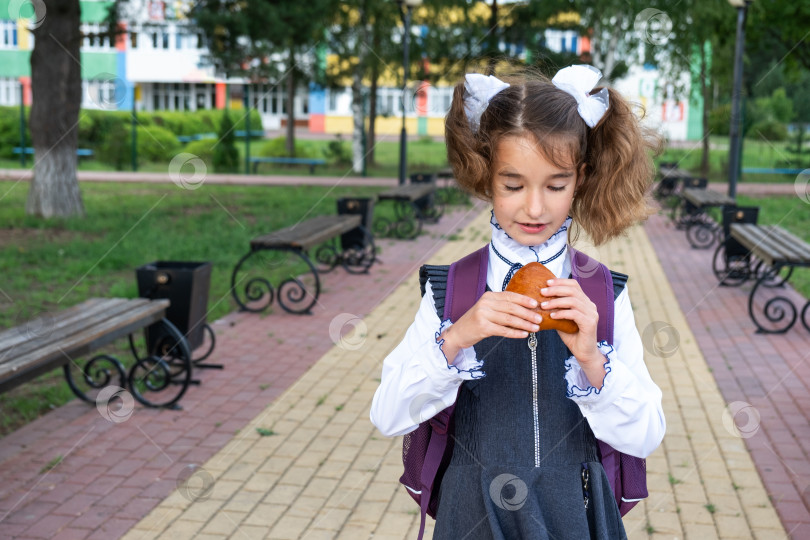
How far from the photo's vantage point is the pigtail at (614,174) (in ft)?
6.04

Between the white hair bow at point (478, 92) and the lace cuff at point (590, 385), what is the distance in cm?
51

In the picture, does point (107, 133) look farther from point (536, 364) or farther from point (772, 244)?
point (536, 364)

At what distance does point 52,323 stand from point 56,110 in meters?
8.39

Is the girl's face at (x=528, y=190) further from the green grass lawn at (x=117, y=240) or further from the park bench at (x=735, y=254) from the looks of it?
the park bench at (x=735, y=254)

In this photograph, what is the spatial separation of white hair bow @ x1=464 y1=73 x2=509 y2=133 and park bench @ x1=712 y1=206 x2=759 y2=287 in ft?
26.6

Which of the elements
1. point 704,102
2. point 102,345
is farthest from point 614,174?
point 704,102

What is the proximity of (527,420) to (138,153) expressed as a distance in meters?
25.0

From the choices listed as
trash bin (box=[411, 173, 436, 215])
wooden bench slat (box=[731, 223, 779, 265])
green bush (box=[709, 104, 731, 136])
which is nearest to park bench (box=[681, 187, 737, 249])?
wooden bench slat (box=[731, 223, 779, 265])

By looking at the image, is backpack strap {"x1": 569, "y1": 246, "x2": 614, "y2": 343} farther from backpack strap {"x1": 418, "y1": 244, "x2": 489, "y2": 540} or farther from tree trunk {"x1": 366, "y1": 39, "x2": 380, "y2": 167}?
tree trunk {"x1": 366, "y1": 39, "x2": 380, "y2": 167}

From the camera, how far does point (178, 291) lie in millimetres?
5754

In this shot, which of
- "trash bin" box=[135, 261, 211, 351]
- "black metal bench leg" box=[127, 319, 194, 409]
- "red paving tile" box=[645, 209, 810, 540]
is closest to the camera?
"red paving tile" box=[645, 209, 810, 540]

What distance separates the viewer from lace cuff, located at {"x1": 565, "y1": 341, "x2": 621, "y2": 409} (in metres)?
1.64

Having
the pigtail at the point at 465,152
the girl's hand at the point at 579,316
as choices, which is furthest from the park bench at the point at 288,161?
the girl's hand at the point at 579,316

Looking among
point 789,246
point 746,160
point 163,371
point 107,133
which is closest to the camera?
point 163,371
